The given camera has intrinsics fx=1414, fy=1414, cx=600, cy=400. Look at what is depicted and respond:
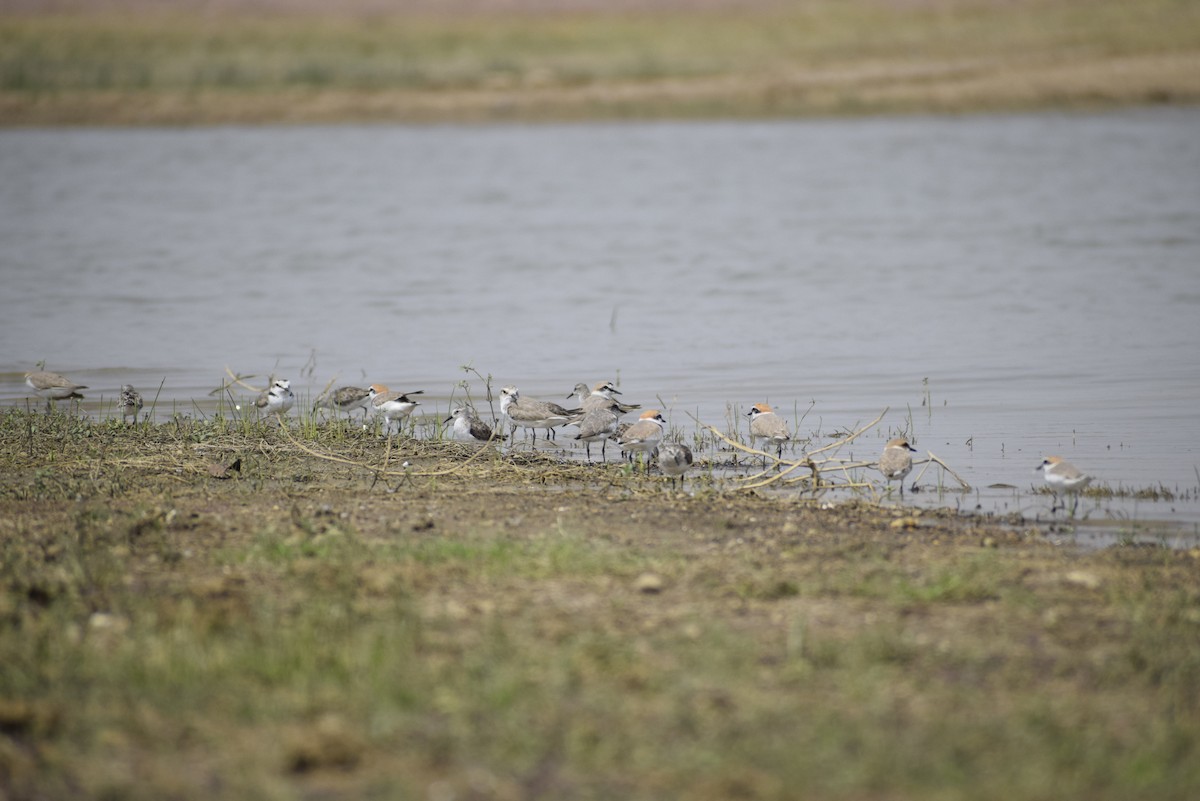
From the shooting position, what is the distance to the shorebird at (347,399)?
1305cm

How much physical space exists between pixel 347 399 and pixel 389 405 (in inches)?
33.6

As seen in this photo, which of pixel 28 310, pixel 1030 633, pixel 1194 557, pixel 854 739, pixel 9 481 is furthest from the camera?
pixel 28 310

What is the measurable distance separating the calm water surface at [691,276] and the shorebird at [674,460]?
197 cm

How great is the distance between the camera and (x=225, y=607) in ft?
22.5

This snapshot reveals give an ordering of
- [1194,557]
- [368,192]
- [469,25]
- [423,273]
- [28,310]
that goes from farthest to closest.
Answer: [469,25]
[368,192]
[423,273]
[28,310]
[1194,557]

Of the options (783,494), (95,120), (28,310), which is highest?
(95,120)

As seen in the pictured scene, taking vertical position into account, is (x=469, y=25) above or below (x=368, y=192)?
above

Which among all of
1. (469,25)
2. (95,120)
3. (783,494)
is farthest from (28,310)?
(469,25)

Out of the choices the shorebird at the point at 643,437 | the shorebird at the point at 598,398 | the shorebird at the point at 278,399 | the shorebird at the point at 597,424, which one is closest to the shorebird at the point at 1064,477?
the shorebird at the point at 643,437

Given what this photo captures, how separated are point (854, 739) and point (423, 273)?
19184 millimetres

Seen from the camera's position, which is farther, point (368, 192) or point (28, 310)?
point (368, 192)

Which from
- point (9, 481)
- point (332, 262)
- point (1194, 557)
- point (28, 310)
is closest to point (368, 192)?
point (332, 262)

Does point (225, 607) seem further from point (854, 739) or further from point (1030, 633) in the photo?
point (1030, 633)

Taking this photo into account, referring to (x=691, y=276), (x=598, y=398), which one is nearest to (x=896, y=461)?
(x=598, y=398)
